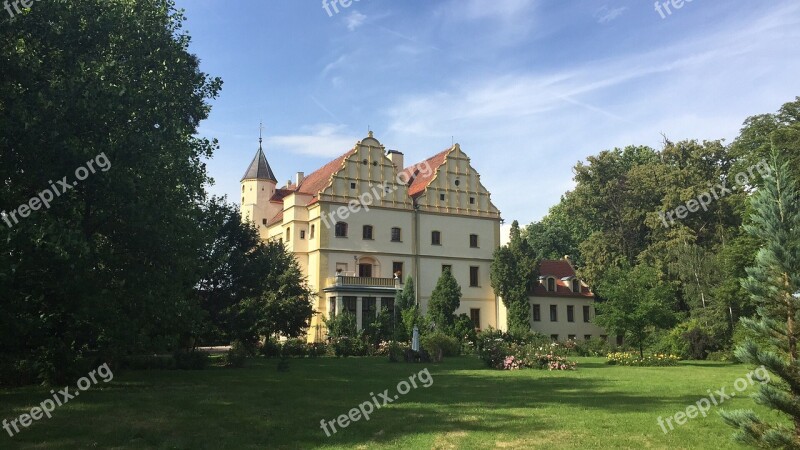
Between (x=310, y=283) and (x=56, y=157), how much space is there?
35202mm

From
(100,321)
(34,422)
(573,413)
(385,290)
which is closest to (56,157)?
(100,321)

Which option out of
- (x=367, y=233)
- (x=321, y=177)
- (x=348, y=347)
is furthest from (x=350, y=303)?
(x=321, y=177)

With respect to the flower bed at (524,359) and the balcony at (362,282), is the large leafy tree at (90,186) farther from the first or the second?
the balcony at (362,282)

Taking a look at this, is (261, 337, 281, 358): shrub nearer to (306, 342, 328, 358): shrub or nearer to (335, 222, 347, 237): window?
(306, 342, 328, 358): shrub

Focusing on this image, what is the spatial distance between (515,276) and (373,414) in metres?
A: 40.9

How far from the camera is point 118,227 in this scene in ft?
53.9

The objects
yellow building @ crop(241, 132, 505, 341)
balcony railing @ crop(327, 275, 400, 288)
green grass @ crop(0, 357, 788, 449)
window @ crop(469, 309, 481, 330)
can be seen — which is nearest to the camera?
green grass @ crop(0, 357, 788, 449)

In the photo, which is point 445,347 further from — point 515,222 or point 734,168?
point 734,168

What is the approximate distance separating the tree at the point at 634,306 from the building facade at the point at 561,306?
2170cm

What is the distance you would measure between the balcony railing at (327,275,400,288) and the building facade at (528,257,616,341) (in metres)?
13.4

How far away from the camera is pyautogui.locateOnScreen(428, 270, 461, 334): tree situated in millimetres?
47281

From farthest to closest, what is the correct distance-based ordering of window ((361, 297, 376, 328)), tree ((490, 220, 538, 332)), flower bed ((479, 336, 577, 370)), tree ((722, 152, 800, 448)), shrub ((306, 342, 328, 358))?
tree ((490, 220, 538, 332))
window ((361, 297, 376, 328))
shrub ((306, 342, 328, 358))
flower bed ((479, 336, 577, 370))
tree ((722, 152, 800, 448))

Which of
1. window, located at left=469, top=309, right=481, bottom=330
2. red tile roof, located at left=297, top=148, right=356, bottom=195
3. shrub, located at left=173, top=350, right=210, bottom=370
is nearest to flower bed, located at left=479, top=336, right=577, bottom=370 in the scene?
shrub, located at left=173, top=350, right=210, bottom=370

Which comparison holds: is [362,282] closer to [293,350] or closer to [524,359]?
[293,350]
